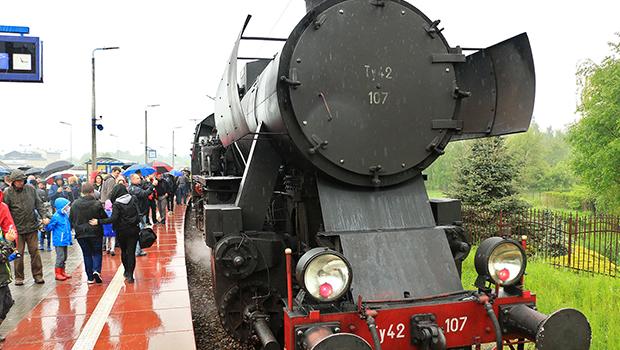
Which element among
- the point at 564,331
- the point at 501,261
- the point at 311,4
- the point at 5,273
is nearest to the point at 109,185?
the point at 5,273

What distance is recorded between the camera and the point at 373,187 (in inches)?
159

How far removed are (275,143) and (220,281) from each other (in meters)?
1.27

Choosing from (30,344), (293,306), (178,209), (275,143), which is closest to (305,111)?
(275,143)

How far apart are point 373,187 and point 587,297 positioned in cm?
463

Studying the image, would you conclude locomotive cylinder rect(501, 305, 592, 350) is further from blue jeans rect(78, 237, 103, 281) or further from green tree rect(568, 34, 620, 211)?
green tree rect(568, 34, 620, 211)

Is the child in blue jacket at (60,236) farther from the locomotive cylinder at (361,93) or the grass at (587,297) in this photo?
the grass at (587,297)

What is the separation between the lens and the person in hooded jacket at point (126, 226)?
24.1 ft

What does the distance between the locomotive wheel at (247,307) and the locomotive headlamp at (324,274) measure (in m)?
1.30

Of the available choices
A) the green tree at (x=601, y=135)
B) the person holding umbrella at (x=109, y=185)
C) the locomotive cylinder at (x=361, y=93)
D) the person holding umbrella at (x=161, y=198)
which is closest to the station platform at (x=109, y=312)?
the person holding umbrella at (x=109, y=185)

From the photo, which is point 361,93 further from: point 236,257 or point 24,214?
point 24,214

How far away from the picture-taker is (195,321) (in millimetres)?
6809

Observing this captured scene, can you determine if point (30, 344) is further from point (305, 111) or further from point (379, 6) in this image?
point (379, 6)

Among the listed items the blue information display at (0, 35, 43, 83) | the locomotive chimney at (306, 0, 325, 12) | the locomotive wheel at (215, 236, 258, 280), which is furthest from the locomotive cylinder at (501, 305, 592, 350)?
the blue information display at (0, 35, 43, 83)

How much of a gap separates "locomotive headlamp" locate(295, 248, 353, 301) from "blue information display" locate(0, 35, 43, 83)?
8.91 m
